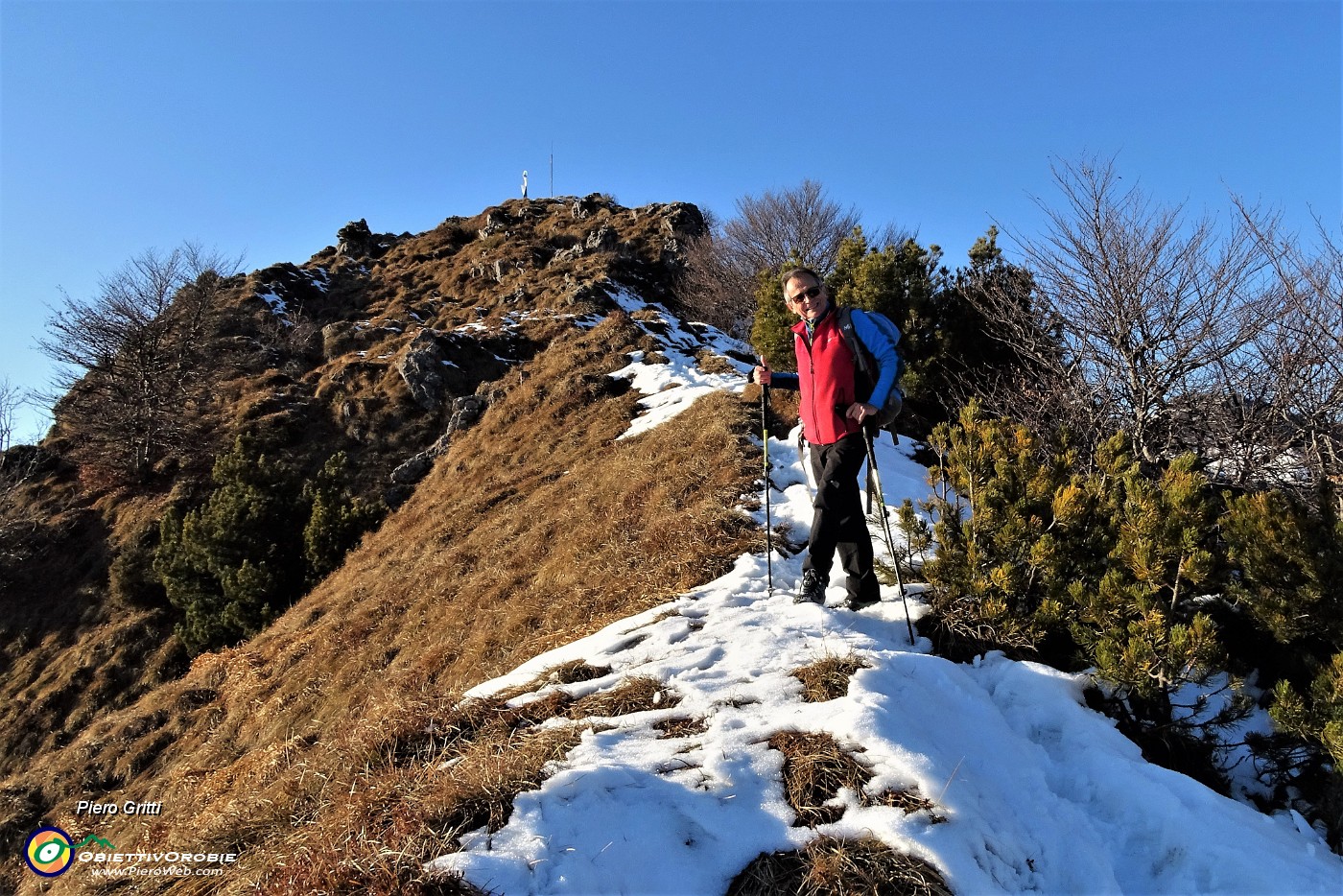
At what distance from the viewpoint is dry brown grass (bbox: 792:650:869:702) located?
125 inches

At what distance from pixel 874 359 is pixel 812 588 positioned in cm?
171

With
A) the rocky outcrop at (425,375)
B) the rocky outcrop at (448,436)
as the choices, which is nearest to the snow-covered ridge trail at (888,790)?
the rocky outcrop at (448,436)

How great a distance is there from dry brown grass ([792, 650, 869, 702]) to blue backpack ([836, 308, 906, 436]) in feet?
5.26

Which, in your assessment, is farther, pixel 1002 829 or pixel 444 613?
pixel 444 613

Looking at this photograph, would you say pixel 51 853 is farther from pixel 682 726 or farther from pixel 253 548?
pixel 253 548

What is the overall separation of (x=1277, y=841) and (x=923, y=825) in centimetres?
180

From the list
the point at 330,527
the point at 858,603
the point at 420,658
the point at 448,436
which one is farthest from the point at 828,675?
the point at 448,436

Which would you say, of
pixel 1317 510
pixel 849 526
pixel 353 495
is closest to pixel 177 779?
pixel 849 526

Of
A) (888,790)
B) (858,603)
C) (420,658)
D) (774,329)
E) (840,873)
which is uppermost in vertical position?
(774,329)

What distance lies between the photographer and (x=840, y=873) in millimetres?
2152

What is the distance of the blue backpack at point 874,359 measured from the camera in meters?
4.09

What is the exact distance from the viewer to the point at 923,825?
2.32m

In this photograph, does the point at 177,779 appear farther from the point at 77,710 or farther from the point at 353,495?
the point at 353,495

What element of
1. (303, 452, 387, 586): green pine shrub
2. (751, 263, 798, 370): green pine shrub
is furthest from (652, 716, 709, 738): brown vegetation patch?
(303, 452, 387, 586): green pine shrub
